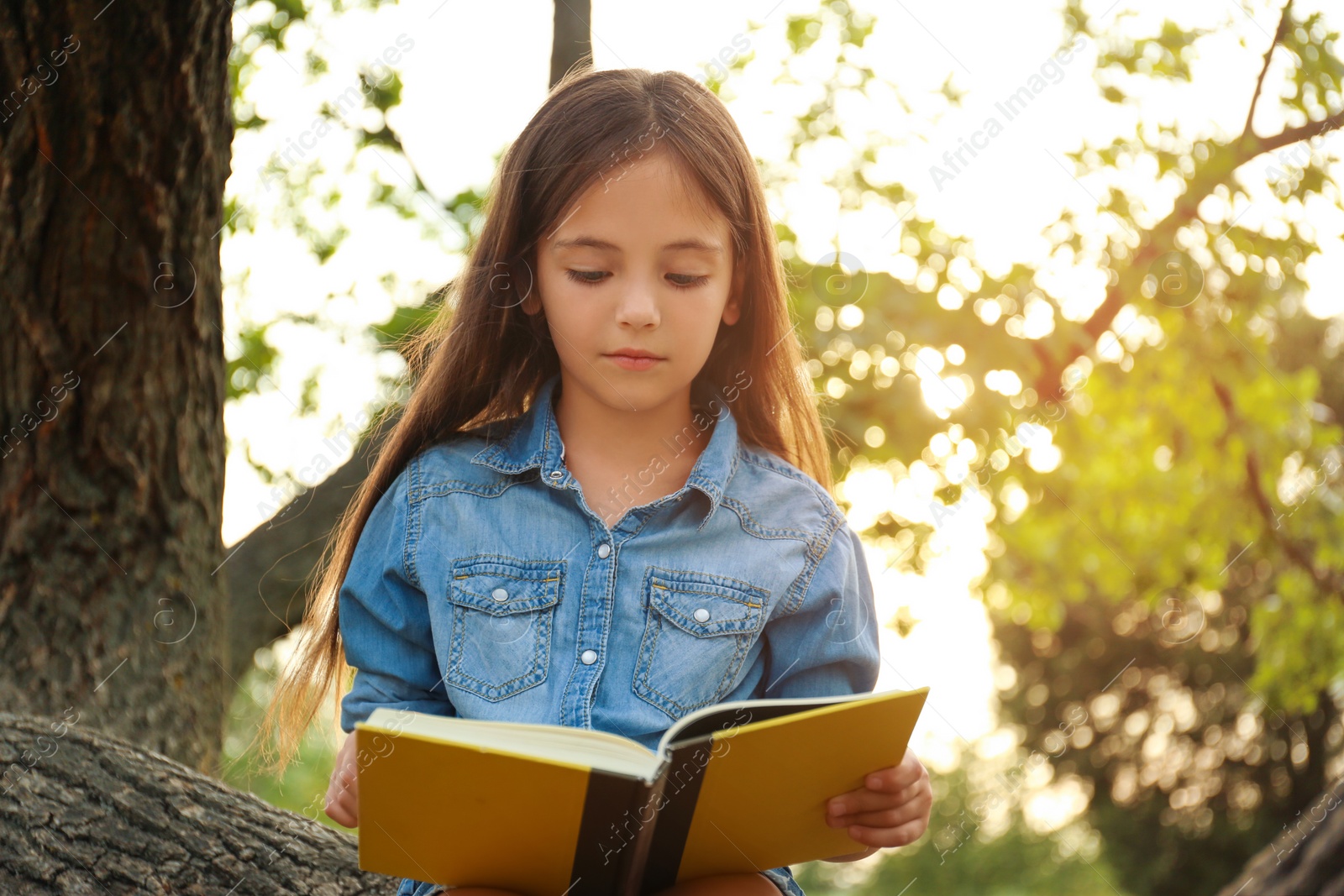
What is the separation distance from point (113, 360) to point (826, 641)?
1641 millimetres

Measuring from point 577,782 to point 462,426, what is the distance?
35.3 inches

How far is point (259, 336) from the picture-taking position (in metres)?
4.14

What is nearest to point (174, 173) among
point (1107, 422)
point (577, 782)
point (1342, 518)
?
point (577, 782)

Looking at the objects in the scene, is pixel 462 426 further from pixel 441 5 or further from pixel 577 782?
pixel 441 5

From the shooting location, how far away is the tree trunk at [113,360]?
2.05 meters

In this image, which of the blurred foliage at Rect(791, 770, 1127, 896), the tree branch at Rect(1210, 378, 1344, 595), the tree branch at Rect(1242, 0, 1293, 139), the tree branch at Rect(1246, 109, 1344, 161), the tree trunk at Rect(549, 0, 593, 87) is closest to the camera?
the tree trunk at Rect(549, 0, 593, 87)

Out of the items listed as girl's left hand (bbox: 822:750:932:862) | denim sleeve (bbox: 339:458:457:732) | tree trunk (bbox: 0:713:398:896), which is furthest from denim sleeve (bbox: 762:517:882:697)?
tree trunk (bbox: 0:713:398:896)

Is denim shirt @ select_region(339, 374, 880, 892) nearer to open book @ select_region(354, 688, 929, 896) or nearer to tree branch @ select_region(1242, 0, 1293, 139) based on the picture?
open book @ select_region(354, 688, 929, 896)

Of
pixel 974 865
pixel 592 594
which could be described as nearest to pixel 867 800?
pixel 592 594

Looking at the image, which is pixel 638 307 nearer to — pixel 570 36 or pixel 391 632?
pixel 391 632

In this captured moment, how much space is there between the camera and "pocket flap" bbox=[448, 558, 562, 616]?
1584 millimetres

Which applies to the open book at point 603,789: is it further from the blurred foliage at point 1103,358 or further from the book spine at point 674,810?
the blurred foliage at point 1103,358

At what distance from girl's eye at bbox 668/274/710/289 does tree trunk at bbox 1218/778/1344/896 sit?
100cm

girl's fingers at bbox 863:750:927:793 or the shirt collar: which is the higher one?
the shirt collar
